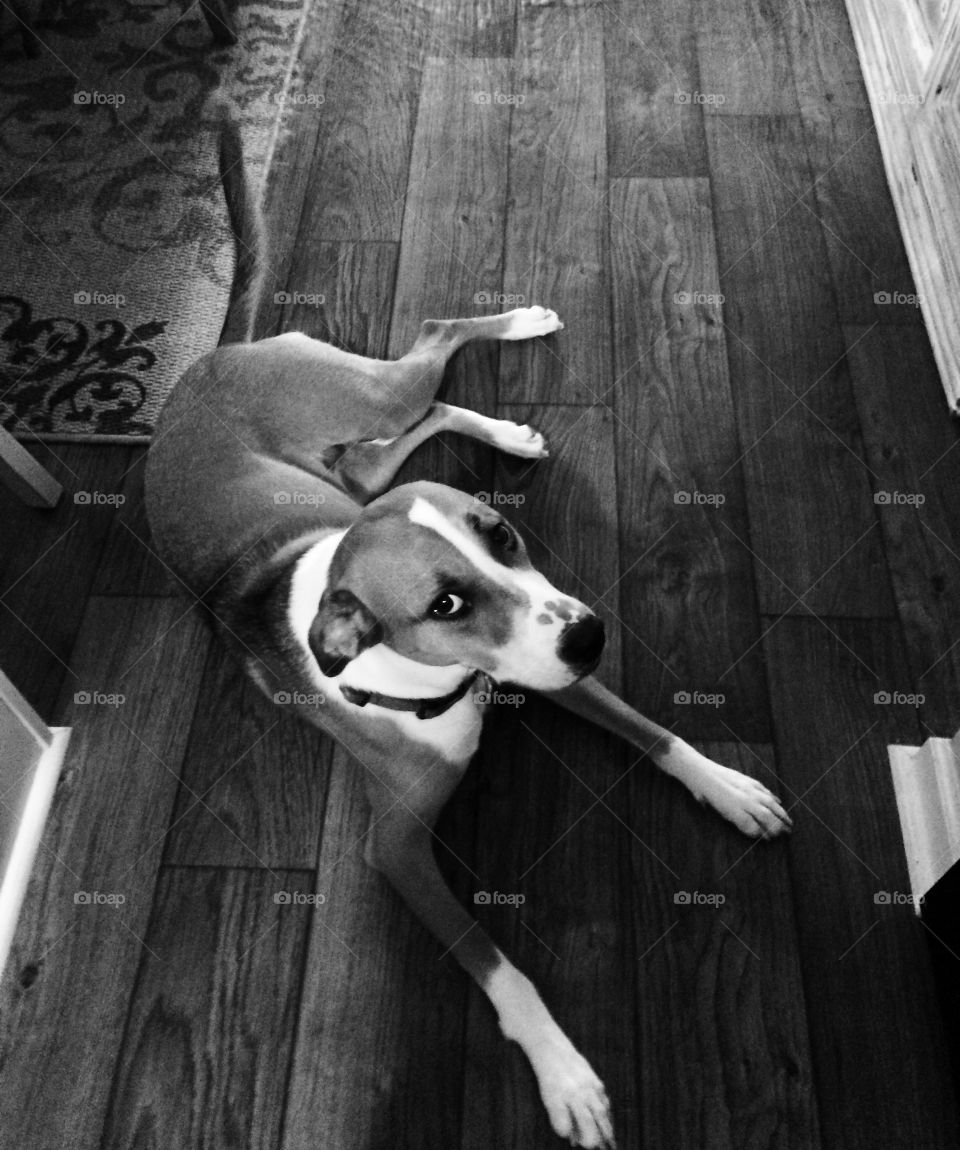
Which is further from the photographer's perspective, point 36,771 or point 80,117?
point 80,117

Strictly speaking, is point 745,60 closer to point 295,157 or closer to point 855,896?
point 295,157

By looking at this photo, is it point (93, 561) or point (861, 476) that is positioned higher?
point (861, 476)

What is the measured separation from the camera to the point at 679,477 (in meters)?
2.45

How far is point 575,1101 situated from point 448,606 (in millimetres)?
929

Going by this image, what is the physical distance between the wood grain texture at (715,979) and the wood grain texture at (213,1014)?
2.29 feet

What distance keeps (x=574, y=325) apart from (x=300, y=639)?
1418mm

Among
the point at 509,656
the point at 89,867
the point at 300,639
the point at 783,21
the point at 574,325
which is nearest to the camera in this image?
the point at 509,656

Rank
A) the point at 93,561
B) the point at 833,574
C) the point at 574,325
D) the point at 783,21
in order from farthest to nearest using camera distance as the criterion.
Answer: the point at 783,21, the point at 574,325, the point at 93,561, the point at 833,574

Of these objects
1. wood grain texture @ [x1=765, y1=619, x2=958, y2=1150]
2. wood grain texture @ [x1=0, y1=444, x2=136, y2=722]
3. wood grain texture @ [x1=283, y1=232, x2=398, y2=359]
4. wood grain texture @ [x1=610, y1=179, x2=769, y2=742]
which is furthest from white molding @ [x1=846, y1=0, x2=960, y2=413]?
wood grain texture @ [x1=0, y1=444, x2=136, y2=722]

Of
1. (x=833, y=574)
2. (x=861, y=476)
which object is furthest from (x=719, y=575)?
(x=861, y=476)

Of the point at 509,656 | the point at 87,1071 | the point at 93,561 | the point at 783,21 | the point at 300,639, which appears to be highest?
the point at 783,21

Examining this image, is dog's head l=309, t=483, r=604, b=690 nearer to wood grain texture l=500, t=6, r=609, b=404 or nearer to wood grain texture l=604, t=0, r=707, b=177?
wood grain texture l=500, t=6, r=609, b=404

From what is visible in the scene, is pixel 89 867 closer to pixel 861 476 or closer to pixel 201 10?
pixel 861 476

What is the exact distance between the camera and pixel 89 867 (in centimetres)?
204
